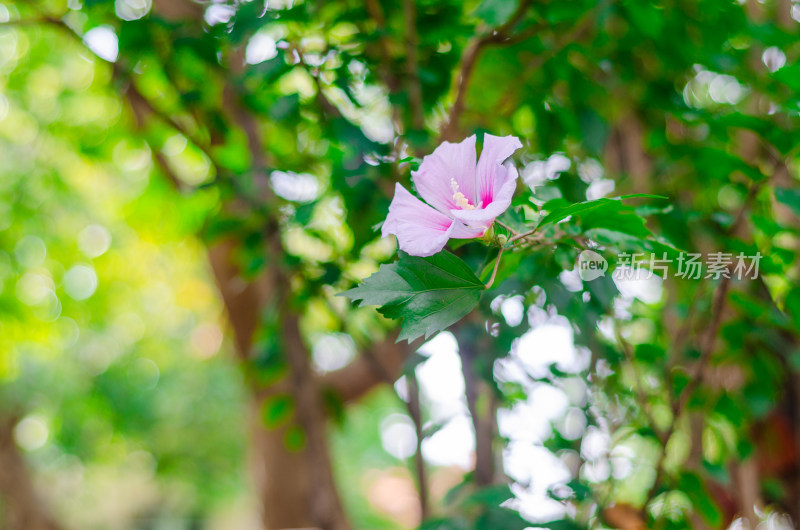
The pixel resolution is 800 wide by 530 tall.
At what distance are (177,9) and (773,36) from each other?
1.32 meters

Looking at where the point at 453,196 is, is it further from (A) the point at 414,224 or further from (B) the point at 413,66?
(B) the point at 413,66

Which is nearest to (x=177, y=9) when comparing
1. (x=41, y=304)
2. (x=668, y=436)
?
Answer: (x=668, y=436)

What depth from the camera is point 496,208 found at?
1.64 feet

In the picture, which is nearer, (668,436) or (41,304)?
(668,436)

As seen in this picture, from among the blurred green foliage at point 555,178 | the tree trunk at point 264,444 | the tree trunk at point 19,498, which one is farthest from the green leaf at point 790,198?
the tree trunk at point 19,498

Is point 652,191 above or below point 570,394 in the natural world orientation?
above

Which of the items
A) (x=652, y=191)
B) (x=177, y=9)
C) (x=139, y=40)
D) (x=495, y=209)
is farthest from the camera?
(x=177, y=9)

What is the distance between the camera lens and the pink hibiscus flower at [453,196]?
1.65 ft

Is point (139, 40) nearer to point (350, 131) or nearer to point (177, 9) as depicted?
point (350, 131)

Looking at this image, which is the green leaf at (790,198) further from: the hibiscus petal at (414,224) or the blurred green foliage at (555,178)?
the hibiscus petal at (414,224)

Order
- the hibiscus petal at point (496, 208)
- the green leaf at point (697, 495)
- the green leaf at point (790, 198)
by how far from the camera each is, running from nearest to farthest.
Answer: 1. the hibiscus petal at point (496, 208)
2. the green leaf at point (790, 198)
3. the green leaf at point (697, 495)

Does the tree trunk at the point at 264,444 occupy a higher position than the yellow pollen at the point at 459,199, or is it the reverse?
the yellow pollen at the point at 459,199

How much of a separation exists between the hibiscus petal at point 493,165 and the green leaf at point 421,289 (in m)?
0.07

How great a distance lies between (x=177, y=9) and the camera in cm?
158
